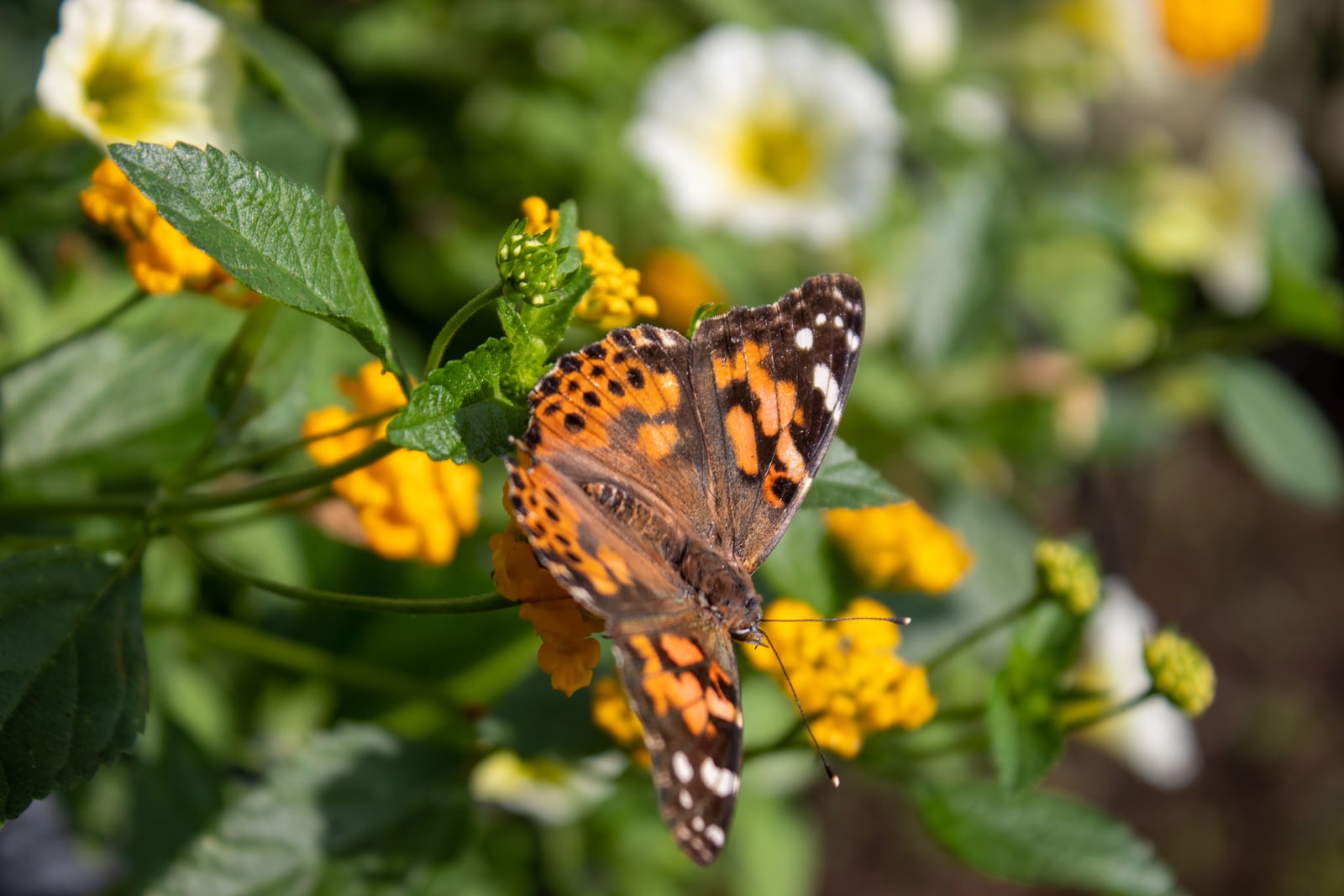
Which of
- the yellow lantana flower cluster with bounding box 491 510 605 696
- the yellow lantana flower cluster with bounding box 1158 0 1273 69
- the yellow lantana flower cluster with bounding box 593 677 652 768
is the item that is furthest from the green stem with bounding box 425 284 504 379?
the yellow lantana flower cluster with bounding box 1158 0 1273 69

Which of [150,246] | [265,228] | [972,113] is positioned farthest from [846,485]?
[972,113]

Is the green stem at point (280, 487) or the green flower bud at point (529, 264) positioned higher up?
the green flower bud at point (529, 264)

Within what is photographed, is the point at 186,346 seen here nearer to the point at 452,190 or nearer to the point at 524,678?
the point at 524,678

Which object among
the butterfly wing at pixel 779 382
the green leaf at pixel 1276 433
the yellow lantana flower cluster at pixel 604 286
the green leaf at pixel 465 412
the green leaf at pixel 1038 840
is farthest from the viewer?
the green leaf at pixel 1276 433

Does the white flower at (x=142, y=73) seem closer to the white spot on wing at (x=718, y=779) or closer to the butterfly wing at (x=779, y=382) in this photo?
the butterfly wing at (x=779, y=382)

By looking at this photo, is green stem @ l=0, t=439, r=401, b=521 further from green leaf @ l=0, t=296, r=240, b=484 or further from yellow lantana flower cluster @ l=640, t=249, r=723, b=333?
yellow lantana flower cluster @ l=640, t=249, r=723, b=333

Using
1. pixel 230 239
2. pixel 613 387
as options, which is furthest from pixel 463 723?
pixel 230 239

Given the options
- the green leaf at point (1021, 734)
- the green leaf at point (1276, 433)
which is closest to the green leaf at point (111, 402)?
the green leaf at point (1021, 734)
